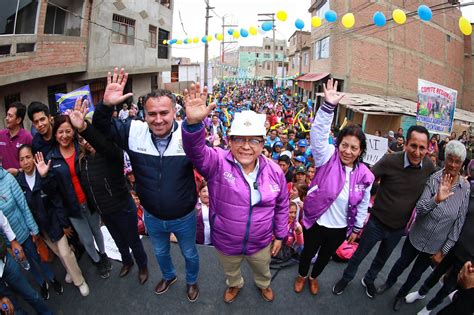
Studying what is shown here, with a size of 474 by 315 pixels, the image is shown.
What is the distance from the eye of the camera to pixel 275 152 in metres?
6.23

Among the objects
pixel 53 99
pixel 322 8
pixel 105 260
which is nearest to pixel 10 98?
pixel 53 99

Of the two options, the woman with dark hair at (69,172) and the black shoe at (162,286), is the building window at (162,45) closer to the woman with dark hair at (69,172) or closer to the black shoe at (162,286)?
the woman with dark hair at (69,172)

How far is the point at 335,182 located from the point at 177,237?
4.67ft

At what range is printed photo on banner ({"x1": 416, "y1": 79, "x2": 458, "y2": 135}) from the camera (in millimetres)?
6539

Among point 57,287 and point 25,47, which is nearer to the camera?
point 57,287

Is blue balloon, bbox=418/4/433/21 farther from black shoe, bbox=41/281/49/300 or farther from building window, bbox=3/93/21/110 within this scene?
building window, bbox=3/93/21/110

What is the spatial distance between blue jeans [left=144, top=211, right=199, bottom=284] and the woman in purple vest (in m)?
1.04

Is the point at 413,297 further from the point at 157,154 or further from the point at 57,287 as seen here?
the point at 57,287

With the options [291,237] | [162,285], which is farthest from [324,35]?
[162,285]

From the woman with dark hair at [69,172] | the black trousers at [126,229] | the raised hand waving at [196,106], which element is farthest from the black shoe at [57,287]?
the raised hand waving at [196,106]

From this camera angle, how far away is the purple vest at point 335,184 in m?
2.26

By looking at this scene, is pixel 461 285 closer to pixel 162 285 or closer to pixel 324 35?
pixel 162 285

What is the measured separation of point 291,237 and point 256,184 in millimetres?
1609

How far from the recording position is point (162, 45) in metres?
16.5
